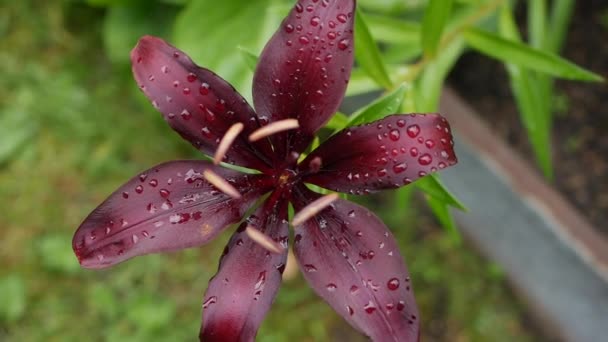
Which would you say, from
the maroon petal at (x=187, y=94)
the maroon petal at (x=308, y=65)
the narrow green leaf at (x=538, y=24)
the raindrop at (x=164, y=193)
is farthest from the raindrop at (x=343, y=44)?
the narrow green leaf at (x=538, y=24)

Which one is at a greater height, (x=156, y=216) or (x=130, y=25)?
(x=130, y=25)

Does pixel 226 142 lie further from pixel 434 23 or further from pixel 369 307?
pixel 434 23

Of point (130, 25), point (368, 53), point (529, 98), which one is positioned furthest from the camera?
point (130, 25)

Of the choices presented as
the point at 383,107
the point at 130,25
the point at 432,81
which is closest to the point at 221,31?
the point at 130,25

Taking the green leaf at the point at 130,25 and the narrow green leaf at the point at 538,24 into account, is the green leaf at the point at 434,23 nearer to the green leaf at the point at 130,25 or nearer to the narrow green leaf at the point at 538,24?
the narrow green leaf at the point at 538,24

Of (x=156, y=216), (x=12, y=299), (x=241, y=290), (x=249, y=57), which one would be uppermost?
(x=12, y=299)

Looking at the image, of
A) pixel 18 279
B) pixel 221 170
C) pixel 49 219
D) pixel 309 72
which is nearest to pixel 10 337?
pixel 18 279

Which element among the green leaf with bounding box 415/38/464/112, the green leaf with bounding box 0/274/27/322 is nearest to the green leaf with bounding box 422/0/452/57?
the green leaf with bounding box 415/38/464/112
